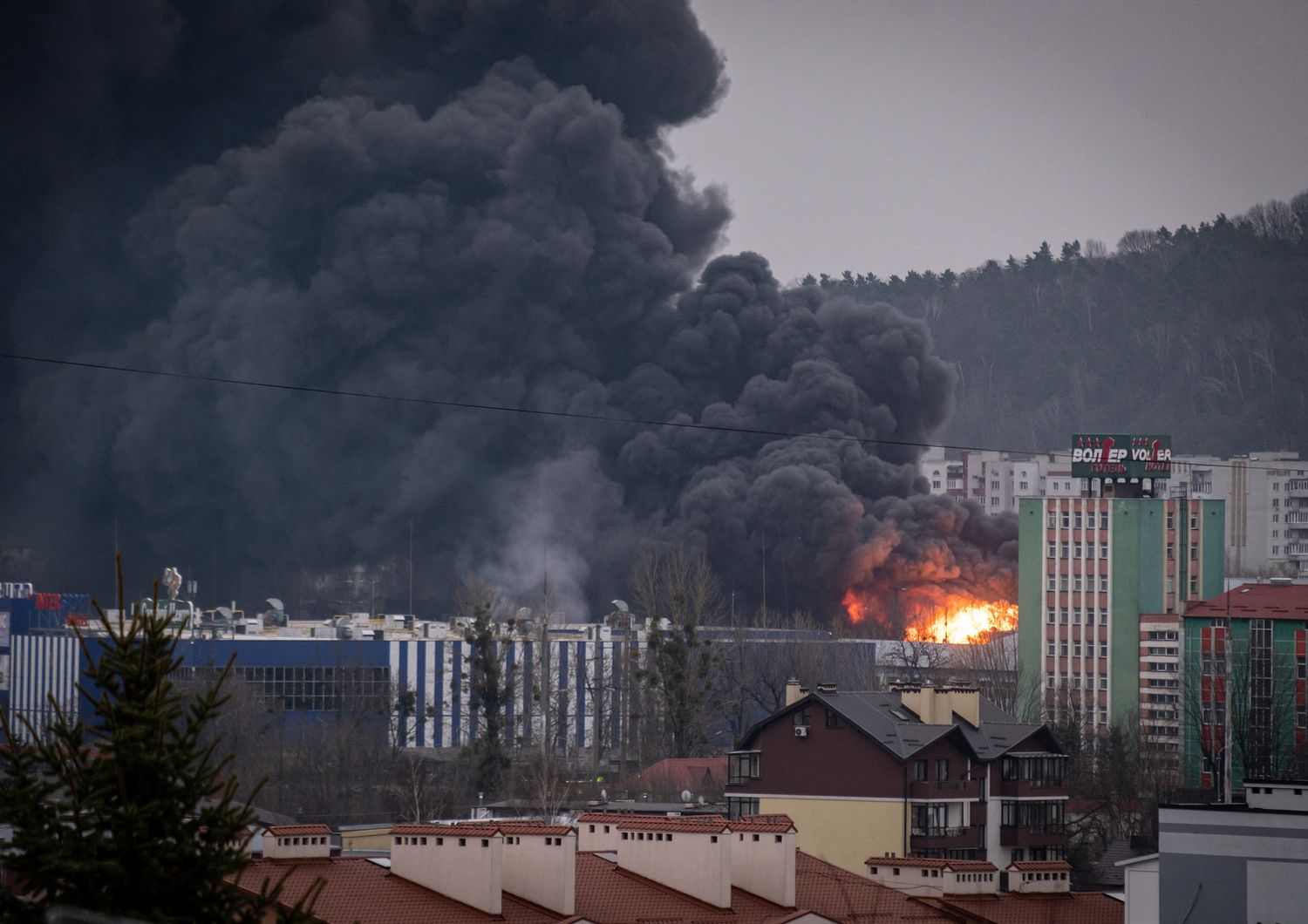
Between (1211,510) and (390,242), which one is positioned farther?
(390,242)

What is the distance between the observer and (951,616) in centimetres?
8725

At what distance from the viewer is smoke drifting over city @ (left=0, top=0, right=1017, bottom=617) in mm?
100188

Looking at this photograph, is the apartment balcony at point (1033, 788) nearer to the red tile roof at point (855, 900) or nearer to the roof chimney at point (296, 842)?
the red tile roof at point (855, 900)

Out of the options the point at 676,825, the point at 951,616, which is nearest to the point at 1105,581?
the point at 951,616

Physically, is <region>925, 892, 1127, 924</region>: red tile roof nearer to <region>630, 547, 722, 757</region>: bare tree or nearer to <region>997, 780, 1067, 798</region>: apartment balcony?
<region>997, 780, 1067, 798</region>: apartment balcony

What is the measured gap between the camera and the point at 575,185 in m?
109

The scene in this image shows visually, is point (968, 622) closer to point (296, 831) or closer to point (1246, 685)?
point (1246, 685)

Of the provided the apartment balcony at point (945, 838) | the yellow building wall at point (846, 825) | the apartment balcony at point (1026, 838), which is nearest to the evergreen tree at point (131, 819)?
the yellow building wall at point (846, 825)

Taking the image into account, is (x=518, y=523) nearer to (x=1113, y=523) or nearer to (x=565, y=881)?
(x=1113, y=523)

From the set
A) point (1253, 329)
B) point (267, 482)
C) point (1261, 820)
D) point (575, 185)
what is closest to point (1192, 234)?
point (1253, 329)

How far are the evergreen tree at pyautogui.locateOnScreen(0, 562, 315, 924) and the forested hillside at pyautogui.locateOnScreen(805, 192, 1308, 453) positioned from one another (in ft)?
541

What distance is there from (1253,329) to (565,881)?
16782 cm

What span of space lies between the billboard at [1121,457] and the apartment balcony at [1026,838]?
1353 inches

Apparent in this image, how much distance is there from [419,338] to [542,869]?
292ft
